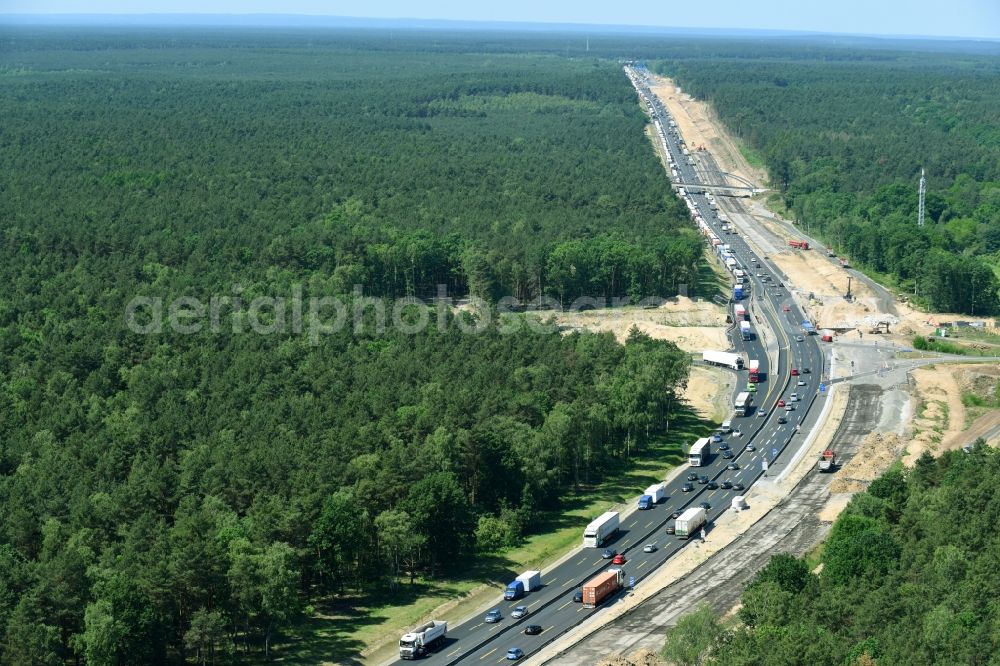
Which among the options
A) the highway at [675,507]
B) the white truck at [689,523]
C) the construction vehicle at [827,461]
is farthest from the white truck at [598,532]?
the construction vehicle at [827,461]

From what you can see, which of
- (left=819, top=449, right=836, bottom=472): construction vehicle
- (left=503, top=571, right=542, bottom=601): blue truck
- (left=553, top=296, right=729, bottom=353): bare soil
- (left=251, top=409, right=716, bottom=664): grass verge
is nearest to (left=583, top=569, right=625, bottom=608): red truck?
(left=503, top=571, right=542, bottom=601): blue truck

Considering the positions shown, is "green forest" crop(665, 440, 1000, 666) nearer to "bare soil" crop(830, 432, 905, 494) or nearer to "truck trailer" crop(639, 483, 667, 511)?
"bare soil" crop(830, 432, 905, 494)

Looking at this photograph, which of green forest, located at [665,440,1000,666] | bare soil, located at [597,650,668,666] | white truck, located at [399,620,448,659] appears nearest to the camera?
green forest, located at [665,440,1000,666]

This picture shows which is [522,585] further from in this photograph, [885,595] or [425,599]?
[885,595]

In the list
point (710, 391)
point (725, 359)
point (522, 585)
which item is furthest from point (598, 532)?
point (725, 359)

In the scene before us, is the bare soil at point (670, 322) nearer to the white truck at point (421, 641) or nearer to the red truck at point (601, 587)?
the red truck at point (601, 587)
